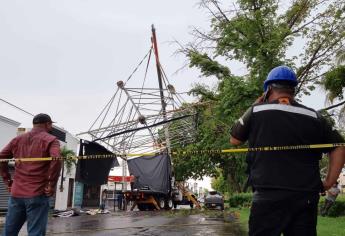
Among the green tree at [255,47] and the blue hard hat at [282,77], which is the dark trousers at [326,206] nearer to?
the green tree at [255,47]

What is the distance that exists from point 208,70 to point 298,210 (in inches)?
587

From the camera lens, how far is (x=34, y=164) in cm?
491

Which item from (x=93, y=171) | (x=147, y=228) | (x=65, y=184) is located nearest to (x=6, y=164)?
(x=93, y=171)

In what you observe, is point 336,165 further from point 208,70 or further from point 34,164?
point 208,70

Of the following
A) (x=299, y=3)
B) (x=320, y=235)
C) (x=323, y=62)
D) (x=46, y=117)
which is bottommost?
(x=320, y=235)

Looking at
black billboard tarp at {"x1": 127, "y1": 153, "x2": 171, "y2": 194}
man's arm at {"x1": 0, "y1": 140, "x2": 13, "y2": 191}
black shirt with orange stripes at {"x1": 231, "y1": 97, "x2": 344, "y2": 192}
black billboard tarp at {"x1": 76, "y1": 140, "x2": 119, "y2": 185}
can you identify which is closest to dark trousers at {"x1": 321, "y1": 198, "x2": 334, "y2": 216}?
black billboard tarp at {"x1": 127, "y1": 153, "x2": 171, "y2": 194}

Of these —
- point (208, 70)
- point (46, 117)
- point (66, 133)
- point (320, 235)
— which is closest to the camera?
point (46, 117)

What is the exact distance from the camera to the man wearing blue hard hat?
3.07 meters

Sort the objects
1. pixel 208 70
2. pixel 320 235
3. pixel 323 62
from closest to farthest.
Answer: pixel 320 235 → pixel 323 62 → pixel 208 70

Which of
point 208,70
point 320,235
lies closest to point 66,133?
point 208,70

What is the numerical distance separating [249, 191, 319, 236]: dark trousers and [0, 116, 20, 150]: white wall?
22033mm

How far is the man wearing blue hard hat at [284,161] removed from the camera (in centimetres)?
307

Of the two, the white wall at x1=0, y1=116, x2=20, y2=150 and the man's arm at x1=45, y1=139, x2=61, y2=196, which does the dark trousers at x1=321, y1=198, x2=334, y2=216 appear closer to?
the man's arm at x1=45, y1=139, x2=61, y2=196

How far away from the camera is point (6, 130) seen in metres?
23.8
